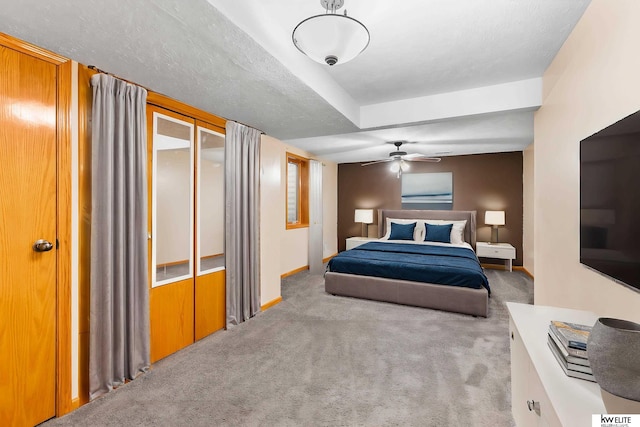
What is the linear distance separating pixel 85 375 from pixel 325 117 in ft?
9.48

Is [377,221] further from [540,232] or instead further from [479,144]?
[540,232]

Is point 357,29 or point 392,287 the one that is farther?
point 392,287

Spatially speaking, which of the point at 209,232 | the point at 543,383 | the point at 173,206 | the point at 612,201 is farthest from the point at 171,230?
the point at 612,201

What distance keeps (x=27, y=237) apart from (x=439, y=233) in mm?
5474

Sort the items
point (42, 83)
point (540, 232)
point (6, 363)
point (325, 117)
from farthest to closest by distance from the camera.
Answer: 1. point (325, 117)
2. point (540, 232)
3. point (42, 83)
4. point (6, 363)

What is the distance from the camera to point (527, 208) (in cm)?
525

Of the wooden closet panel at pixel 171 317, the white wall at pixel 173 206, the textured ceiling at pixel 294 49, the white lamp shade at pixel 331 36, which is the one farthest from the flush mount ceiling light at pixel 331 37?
the wooden closet panel at pixel 171 317

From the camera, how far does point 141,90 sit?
7.41 feet

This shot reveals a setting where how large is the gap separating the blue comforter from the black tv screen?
2018 millimetres

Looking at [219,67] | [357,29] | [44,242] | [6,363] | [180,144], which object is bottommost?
[6,363]

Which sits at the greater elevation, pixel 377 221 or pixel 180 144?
pixel 180 144

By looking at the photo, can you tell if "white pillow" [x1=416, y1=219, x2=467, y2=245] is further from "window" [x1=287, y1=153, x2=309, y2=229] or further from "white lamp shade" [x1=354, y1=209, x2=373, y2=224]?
"window" [x1=287, y1=153, x2=309, y2=229]

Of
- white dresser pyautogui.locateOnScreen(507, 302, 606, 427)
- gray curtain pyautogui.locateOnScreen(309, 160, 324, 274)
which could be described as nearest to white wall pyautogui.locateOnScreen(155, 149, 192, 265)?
white dresser pyautogui.locateOnScreen(507, 302, 606, 427)

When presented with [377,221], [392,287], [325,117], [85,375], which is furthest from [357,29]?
[377,221]
